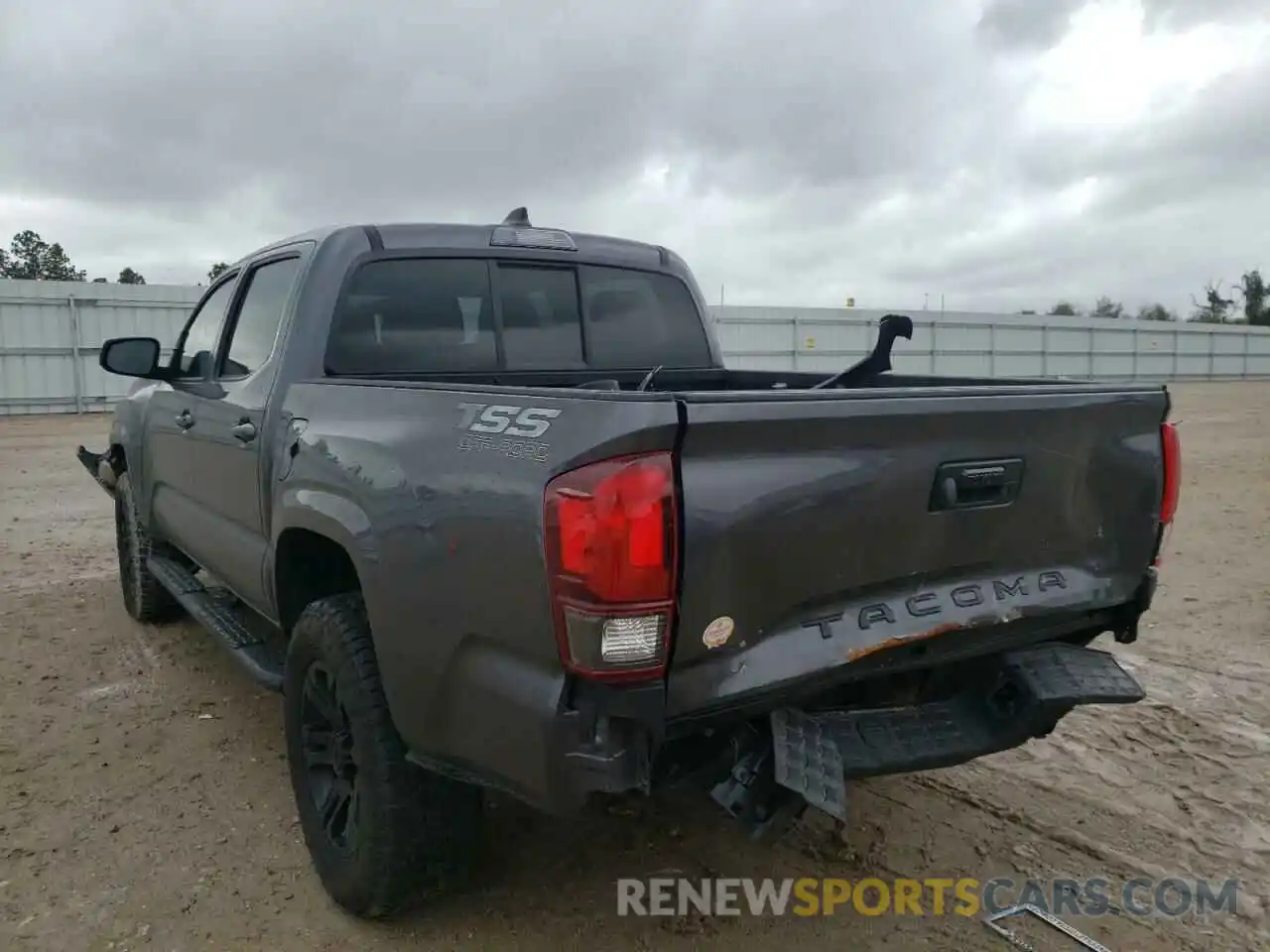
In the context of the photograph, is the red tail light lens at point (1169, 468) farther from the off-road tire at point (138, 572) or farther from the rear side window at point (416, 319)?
the off-road tire at point (138, 572)

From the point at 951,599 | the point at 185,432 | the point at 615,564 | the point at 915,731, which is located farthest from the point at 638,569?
the point at 185,432

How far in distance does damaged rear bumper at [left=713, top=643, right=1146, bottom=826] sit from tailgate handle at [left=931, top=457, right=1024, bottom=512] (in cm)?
49

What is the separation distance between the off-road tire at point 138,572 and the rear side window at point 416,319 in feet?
8.59

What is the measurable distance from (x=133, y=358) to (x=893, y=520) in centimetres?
374

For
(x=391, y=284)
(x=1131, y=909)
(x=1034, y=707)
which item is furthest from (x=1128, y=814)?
(x=391, y=284)

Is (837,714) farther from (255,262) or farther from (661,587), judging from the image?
(255,262)

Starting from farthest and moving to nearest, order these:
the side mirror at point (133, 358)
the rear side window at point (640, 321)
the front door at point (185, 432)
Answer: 1. the side mirror at point (133, 358)
2. the front door at point (185, 432)
3. the rear side window at point (640, 321)

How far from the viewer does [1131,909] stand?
9.26ft

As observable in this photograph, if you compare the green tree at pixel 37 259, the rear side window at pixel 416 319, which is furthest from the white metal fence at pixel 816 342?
the green tree at pixel 37 259

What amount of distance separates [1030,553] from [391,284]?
2335 mm

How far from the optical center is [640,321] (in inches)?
169

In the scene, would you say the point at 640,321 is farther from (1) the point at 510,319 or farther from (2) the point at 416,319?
(2) the point at 416,319

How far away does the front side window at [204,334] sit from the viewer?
176 inches

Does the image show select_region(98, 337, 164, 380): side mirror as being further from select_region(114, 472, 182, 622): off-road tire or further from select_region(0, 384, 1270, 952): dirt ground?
select_region(0, 384, 1270, 952): dirt ground
